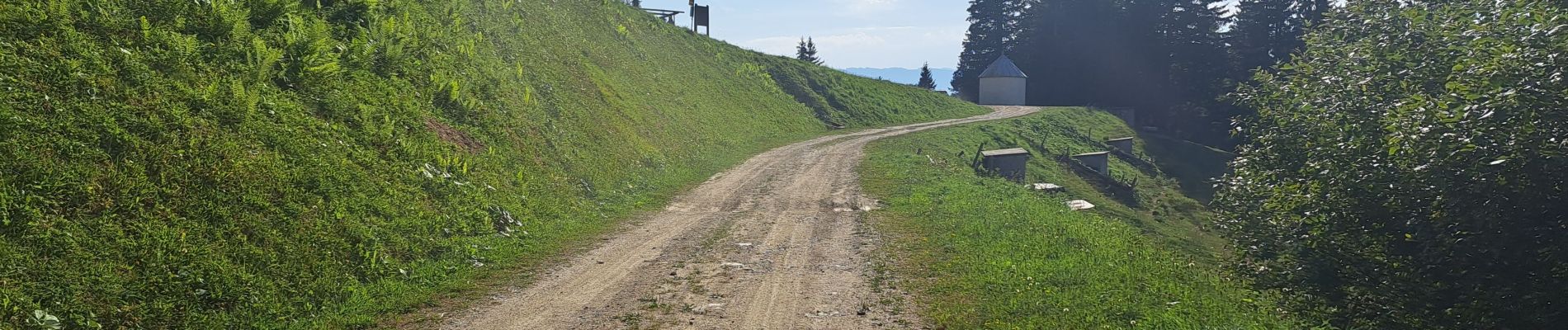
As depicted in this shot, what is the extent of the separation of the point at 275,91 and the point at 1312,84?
15363 mm

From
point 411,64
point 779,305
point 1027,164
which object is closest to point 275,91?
point 411,64

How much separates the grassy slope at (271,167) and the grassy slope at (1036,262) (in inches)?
224

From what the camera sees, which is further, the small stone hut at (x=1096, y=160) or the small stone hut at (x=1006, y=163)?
the small stone hut at (x=1096, y=160)

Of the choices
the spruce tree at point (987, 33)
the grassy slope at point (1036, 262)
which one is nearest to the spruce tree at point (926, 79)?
the spruce tree at point (987, 33)

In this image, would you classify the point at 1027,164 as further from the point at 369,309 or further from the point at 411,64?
the point at 369,309

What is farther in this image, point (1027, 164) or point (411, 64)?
point (1027, 164)

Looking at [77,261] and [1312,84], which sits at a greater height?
[1312,84]

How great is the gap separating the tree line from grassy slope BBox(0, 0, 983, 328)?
1011 centimetres

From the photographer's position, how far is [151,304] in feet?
27.7

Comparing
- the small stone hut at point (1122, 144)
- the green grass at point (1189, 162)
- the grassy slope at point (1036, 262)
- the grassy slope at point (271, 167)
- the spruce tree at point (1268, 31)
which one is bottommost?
the green grass at point (1189, 162)

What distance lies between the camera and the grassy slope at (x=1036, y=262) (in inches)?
409

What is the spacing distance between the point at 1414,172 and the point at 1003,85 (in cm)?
7158

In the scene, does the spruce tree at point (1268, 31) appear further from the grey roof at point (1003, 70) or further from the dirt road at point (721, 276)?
the dirt road at point (721, 276)

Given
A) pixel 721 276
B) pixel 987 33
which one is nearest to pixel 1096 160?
pixel 721 276
